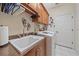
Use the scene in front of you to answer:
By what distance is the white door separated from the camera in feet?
4.25

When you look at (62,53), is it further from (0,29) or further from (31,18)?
(31,18)

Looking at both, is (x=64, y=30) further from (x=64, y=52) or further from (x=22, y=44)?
(x=22, y=44)

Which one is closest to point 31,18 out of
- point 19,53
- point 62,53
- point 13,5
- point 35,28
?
point 35,28

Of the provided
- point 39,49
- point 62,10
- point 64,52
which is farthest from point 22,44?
point 62,10

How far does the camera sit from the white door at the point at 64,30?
1.29m

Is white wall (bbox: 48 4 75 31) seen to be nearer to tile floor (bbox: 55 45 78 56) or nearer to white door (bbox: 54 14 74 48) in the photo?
white door (bbox: 54 14 74 48)

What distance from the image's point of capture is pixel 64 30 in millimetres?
1341

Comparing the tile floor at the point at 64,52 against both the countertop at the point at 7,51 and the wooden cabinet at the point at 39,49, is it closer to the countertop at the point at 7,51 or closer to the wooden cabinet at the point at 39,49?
the wooden cabinet at the point at 39,49

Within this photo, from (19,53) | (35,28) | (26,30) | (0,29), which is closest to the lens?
(19,53)

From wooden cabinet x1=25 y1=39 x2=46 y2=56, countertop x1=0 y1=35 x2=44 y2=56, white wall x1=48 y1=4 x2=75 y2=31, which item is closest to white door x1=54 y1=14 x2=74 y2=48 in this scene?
white wall x1=48 y1=4 x2=75 y2=31

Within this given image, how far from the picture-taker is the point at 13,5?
129 centimetres

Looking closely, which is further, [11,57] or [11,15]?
[11,15]

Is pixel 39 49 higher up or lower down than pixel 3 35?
lower down

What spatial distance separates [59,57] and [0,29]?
723 millimetres
